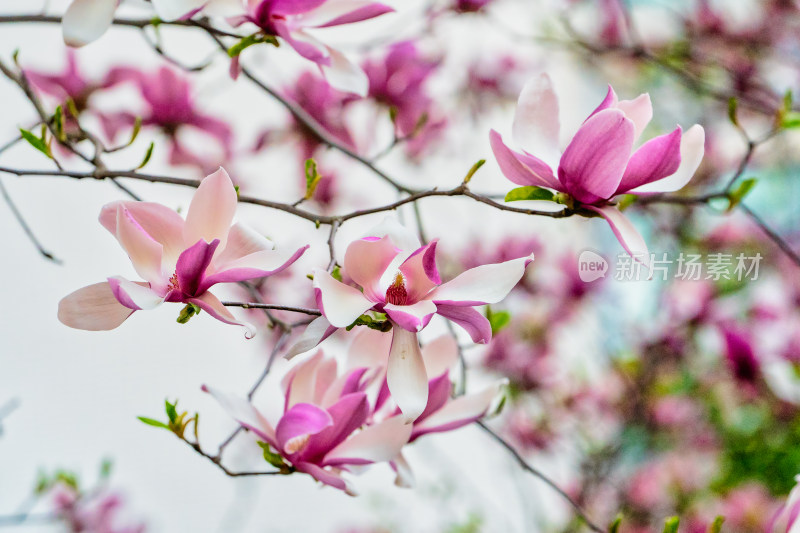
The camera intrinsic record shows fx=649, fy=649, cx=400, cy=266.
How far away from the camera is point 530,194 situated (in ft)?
1.19

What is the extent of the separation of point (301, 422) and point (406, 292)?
9 centimetres

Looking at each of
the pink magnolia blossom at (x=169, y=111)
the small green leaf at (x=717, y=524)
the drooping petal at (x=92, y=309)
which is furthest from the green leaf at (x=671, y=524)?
the pink magnolia blossom at (x=169, y=111)

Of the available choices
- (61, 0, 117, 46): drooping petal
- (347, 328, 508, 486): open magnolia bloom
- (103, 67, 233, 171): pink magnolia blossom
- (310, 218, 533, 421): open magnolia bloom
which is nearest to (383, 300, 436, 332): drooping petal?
(310, 218, 533, 421): open magnolia bloom

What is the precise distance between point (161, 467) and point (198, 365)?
0.62ft

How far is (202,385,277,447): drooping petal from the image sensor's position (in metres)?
0.35

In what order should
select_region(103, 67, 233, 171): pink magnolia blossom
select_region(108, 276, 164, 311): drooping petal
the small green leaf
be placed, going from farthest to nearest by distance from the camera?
1. select_region(103, 67, 233, 171): pink magnolia blossom
2. the small green leaf
3. select_region(108, 276, 164, 311): drooping petal

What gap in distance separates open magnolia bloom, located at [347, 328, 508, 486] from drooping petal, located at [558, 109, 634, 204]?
0.13 metres

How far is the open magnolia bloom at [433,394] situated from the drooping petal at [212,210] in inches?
4.9

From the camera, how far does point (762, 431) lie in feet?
4.03

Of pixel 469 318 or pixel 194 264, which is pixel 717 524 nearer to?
pixel 469 318

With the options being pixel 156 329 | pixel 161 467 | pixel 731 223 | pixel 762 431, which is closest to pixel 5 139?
pixel 156 329

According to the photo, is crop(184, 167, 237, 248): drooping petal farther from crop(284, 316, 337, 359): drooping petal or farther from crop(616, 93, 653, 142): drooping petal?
crop(616, 93, 653, 142): drooping petal

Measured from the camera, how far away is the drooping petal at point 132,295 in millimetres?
275

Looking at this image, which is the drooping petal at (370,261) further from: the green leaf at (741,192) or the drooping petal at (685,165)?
the green leaf at (741,192)
